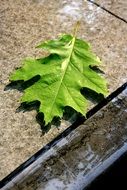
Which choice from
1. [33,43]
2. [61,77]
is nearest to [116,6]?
[33,43]

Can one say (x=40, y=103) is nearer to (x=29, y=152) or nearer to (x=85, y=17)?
(x=29, y=152)

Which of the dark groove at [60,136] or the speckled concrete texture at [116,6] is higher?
the speckled concrete texture at [116,6]

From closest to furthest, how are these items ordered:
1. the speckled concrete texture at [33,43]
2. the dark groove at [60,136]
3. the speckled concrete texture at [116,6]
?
the dark groove at [60,136] → the speckled concrete texture at [33,43] → the speckled concrete texture at [116,6]

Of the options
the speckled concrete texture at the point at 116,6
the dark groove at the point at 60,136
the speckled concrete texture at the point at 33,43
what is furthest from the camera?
the speckled concrete texture at the point at 116,6

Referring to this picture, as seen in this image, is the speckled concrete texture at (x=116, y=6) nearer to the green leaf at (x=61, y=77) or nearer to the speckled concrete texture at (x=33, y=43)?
the speckled concrete texture at (x=33, y=43)

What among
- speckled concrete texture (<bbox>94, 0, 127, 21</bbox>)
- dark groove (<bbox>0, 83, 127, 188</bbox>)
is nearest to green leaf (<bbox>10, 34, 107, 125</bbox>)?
dark groove (<bbox>0, 83, 127, 188</bbox>)

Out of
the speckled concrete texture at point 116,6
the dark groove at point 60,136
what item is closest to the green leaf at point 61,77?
the dark groove at point 60,136
